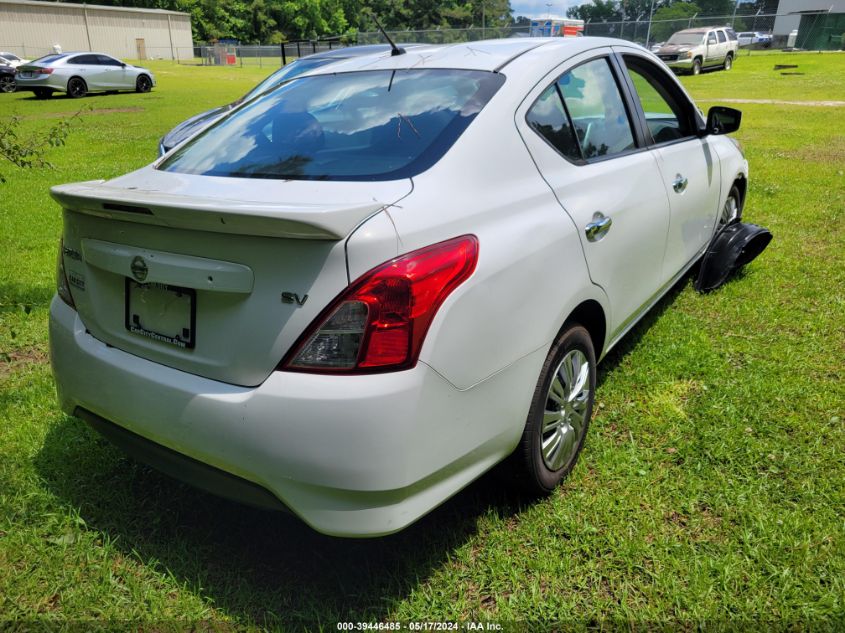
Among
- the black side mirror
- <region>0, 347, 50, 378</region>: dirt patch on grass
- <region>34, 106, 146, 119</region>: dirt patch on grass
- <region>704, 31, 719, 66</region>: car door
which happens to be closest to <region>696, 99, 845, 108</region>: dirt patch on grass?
<region>704, 31, 719, 66</region>: car door

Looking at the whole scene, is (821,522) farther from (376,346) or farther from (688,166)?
(688,166)

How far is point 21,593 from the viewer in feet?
7.37

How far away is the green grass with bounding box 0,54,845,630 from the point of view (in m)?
2.17

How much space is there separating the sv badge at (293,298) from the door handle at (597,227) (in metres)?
1.25

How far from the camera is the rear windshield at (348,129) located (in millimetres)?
2305

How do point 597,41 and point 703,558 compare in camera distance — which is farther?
point 597,41

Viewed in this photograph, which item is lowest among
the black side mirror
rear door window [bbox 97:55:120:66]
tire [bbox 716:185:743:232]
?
rear door window [bbox 97:55:120:66]

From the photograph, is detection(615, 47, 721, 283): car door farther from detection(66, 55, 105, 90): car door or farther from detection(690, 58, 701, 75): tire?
detection(690, 58, 701, 75): tire

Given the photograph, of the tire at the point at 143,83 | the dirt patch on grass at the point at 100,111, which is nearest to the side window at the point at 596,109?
the dirt patch on grass at the point at 100,111

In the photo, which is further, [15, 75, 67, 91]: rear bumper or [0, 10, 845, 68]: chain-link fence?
[0, 10, 845, 68]: chain-link fence

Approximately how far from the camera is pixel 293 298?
1843 millimetres

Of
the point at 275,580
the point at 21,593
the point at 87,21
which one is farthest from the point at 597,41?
the point at 87,21

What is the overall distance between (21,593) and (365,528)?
1.30m

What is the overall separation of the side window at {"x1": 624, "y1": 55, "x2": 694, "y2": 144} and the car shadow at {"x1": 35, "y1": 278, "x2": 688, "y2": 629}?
235 cm
